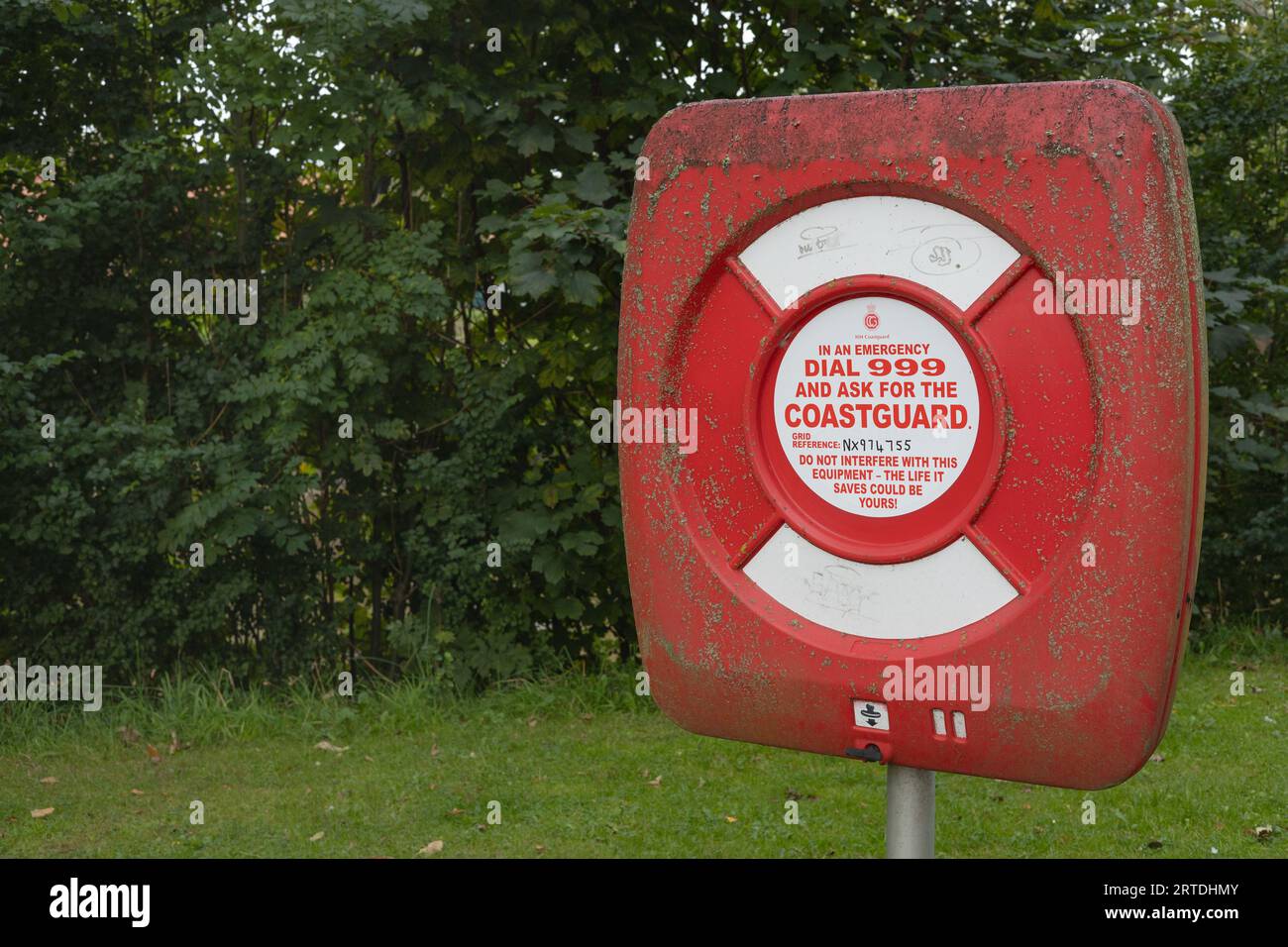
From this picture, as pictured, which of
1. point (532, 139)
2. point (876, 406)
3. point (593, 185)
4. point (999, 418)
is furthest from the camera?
point (532, 139)

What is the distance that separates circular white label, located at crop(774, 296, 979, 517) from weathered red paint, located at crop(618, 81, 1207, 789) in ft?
0.10

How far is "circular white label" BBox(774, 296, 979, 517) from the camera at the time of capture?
1.85m

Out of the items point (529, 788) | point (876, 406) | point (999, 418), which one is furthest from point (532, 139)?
point (999, 418)

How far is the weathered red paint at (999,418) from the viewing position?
171 centimetres

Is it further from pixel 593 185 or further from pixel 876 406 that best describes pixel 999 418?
pixel 593 185

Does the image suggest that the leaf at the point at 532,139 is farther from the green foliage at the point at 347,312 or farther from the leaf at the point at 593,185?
the leaf at the point at 593,185

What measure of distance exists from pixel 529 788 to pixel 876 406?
2.90 m

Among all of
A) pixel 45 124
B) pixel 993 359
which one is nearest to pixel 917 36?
pixel 45 124

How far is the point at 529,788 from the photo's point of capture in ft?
14.6

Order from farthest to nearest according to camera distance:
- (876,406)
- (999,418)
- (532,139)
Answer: (532,139) < (876,406) < (999,418)

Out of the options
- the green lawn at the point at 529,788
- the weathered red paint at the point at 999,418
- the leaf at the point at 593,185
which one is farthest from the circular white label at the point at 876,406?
the leaf at the point at 593,185

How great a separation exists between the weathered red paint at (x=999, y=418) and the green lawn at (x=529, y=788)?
6.68ft

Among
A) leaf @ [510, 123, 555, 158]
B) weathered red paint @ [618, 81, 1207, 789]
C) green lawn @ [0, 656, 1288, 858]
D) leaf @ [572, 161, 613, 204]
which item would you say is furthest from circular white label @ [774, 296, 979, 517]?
leaf @ [510, 123, 555, 158]

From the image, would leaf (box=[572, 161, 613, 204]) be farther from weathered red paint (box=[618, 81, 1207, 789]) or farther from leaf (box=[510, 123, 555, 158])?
weathered red paint (box=[618, 81, 1207, 789])
